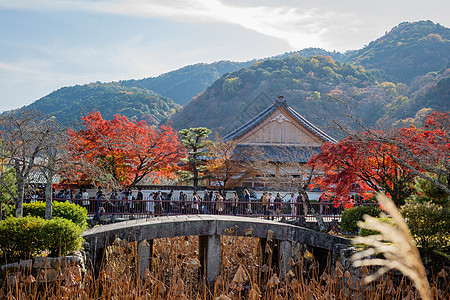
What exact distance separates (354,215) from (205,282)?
21.4ft

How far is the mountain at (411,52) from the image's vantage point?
196 feet

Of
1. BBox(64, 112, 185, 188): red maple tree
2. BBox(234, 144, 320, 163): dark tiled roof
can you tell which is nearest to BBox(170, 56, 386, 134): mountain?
BBox(234, 144, 320, 163): dark tiled roof

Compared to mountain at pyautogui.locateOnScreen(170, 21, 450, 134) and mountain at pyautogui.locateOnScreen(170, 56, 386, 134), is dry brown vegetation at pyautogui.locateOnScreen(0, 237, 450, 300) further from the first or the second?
mountain at pyautogui.locateOnScreen(170, 56, 386, 134)

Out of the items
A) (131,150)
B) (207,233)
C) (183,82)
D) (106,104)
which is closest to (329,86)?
(106,104)

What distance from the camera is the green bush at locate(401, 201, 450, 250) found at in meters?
7.34

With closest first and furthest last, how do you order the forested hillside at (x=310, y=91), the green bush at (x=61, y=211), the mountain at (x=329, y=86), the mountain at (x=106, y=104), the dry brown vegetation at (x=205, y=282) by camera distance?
the dry brown vegetation at (x=205, y=282), the green bush at (x=61, y=211), the forested hillside at (x=310, y=91), the mountain at (x=329, y=86), the mountain at (x=106, y=104)

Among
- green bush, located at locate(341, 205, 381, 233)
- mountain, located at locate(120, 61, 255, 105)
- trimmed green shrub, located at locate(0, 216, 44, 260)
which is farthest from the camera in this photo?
mountain, located at locate(120, 61, 255, 105)

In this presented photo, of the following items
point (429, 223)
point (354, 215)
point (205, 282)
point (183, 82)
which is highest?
point (183, 82)

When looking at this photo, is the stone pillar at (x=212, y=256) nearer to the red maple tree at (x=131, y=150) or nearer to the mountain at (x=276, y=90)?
the red maple tree at (x=131, y=150)

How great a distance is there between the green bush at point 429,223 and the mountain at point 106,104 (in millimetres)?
45916

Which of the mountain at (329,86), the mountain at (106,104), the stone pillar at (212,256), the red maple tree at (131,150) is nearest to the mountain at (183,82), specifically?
the mountain at (106,104)

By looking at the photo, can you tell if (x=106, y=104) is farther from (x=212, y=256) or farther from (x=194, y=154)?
(x=212, y=256)

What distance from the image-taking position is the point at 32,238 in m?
6.89

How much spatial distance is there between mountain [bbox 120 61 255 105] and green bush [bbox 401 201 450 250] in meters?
74.1
